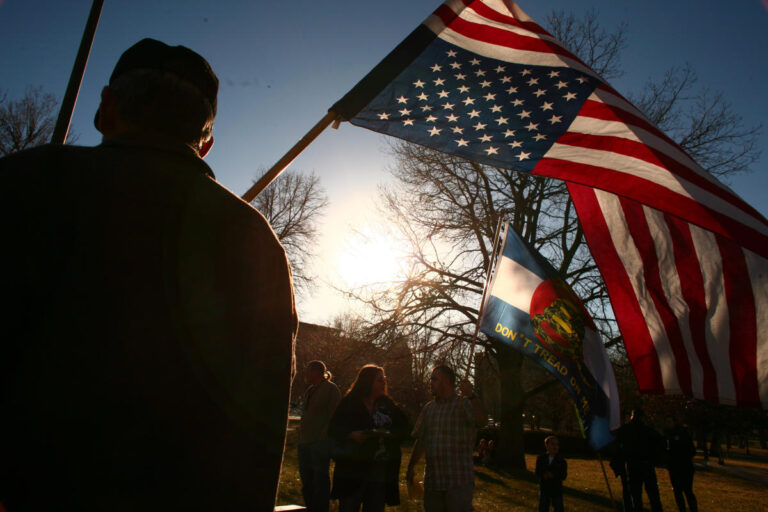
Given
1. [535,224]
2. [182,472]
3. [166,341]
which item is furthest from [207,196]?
[535,224]

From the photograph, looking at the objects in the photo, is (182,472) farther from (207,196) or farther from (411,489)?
(411,489)

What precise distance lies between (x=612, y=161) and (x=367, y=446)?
347 cm

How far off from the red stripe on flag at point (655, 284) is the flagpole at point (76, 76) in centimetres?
394

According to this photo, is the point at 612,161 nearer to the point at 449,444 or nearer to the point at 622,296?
the point at 622,296

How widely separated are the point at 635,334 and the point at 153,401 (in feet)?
13.1

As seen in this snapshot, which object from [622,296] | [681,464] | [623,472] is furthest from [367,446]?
[681,464]

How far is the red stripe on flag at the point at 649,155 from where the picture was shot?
3584mm

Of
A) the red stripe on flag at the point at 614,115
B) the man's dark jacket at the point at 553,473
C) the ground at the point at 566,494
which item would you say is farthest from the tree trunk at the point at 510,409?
the red stripe on flag at the point at 614,115

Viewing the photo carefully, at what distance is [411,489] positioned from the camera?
5391 mm

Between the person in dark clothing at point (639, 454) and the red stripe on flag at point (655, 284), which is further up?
the red stripe on flag at point (655, 284)

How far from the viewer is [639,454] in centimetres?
793

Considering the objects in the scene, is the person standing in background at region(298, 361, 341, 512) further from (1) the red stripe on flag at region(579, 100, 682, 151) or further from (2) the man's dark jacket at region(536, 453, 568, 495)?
(1) the red stripe on flag at region(579, 100, 682, 151)

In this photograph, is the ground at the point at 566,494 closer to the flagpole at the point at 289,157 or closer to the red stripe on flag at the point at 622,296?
the red stripe on flag at the point at 622,296

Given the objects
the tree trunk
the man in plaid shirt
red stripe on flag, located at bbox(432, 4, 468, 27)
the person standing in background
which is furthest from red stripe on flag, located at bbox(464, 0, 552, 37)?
the tree trunk
